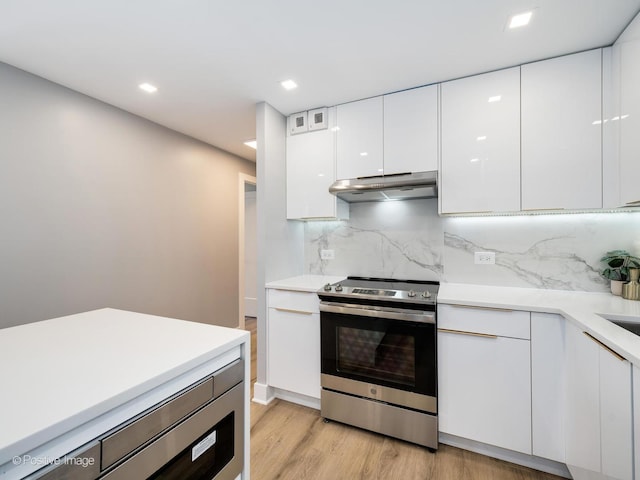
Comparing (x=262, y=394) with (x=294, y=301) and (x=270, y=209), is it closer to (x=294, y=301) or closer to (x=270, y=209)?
(x=294, y=301)

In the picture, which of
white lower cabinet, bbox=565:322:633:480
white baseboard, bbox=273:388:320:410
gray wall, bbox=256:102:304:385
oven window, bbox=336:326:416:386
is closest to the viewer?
white lower cabinet, bbox=565:322:633:480

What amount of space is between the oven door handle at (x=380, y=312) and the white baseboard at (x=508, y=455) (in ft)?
2.60

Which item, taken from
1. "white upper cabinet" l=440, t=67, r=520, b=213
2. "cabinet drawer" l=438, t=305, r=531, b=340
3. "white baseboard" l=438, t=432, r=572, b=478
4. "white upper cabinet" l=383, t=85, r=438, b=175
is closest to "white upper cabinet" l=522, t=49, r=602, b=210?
"white upper cabinet" l=440, t=67, r=520, b=213

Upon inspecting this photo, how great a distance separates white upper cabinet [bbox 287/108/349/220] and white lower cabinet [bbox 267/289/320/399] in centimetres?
75

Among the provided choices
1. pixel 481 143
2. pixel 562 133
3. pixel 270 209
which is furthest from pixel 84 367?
pixel 562 133

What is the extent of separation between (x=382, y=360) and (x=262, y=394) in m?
1.09

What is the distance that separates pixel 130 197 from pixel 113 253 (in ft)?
1.74

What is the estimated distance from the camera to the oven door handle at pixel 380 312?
1.82 m

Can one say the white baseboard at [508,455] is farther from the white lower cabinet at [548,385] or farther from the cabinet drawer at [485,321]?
the cabinet drawer at [485,321]

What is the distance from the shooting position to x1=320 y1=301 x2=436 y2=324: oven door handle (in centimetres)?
182

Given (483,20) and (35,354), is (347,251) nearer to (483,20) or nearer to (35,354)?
(483,20)

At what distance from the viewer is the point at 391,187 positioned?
206cm

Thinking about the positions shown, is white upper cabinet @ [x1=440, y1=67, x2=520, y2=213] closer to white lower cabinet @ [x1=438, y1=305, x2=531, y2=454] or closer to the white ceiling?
the white ceiling

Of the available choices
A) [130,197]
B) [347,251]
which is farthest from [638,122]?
[130,197]
